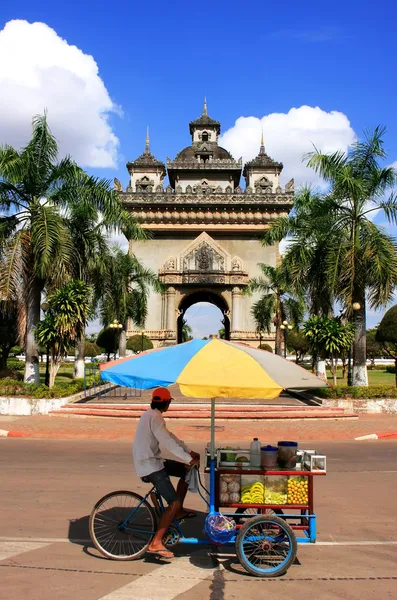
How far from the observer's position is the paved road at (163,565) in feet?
15.8

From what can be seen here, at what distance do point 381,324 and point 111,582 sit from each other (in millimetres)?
29650

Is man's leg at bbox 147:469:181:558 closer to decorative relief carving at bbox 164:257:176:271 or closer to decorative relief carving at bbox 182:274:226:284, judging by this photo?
decorative relief carving at bbox 182:274:226:284

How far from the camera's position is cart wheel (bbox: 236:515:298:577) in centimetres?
523

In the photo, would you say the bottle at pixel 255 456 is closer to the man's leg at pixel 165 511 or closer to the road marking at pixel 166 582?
the man's leg at pixel 165 511

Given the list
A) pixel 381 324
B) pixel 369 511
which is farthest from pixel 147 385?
pixel 381 324

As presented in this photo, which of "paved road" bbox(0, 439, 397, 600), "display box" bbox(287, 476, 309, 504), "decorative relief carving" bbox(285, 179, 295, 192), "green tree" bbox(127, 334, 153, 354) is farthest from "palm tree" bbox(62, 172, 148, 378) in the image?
"decorative relief carving" bbox(285, 179, 295, 192)

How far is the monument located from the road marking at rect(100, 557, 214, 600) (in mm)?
42768

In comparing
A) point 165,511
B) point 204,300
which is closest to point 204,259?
point 204,300

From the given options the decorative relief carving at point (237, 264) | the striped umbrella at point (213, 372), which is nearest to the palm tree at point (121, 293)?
the decorative relief carving at point (237, 264)

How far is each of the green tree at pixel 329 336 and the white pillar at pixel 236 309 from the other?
87.6ft

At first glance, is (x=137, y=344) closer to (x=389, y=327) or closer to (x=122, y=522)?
(x=389, y=327)

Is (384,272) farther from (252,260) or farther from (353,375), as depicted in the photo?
(252,260)

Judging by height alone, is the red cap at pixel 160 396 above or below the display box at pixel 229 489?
above

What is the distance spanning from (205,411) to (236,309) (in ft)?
97.4
